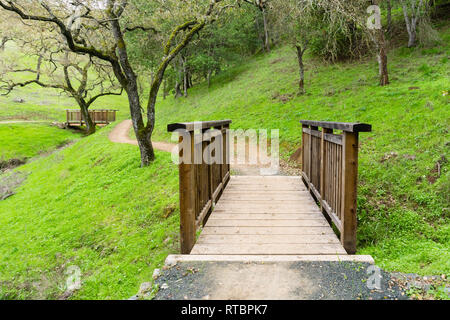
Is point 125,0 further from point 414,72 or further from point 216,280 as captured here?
point 414,72

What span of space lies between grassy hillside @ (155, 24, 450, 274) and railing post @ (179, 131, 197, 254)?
7.10 ft

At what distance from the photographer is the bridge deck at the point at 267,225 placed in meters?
3.52

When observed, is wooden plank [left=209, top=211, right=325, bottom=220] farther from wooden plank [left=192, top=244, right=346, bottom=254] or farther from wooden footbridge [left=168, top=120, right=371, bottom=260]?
wooden plank [left=192, top=244, right=346, bottom=254]

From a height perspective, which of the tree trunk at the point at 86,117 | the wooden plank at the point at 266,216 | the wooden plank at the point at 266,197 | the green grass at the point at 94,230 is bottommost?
the green grass at the point at 94,230

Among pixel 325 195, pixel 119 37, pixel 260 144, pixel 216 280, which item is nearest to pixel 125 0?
pixel 119 37

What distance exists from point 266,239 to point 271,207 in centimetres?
129

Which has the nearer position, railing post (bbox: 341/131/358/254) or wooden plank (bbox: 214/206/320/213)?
railing post (bbox: 341/131/358/254)

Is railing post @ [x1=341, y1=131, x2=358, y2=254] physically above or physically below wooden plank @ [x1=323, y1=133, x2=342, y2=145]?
below

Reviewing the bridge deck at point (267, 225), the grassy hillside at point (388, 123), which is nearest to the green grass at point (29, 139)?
the grassy hillside at point (388, 123)

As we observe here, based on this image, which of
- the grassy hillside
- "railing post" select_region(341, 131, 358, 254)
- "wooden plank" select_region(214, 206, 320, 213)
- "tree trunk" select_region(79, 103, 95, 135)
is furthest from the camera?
"tree trunk" select_region(79, 103, 95, 135)

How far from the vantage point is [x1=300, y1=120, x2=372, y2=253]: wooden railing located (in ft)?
10.8

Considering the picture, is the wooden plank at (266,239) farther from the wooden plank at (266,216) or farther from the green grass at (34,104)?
the green grass at (34,104)

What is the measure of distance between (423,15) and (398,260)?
1517cm

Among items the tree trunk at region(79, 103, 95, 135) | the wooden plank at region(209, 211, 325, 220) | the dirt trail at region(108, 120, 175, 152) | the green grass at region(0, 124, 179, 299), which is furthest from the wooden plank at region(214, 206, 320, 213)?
the tree trunk at region(79, 103, 95, 135)
